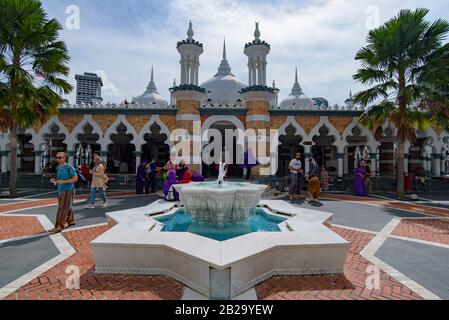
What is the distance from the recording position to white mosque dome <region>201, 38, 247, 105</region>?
22609 mm

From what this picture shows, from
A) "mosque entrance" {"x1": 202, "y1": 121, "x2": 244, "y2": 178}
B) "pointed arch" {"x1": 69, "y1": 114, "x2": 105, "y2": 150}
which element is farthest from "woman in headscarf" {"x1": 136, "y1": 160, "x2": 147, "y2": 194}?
"mosque entrance" {"x1": 202, "y1": 121, "x2": 244, "y2": 178}

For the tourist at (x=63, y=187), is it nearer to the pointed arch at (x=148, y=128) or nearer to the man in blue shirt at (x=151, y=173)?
the man in blue shirt at (x=151, y=173)

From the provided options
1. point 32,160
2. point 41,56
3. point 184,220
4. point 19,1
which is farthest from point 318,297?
point 32,160

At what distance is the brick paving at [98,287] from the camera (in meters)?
3.19

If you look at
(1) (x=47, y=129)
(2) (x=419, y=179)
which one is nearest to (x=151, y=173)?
(1) (x=47, y=129)

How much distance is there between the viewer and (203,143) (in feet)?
50.1

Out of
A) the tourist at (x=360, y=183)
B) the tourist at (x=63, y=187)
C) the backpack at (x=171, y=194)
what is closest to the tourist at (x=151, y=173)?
the backpack at (x=171, y=194)

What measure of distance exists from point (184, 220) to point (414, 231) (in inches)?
247

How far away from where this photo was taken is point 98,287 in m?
3.44

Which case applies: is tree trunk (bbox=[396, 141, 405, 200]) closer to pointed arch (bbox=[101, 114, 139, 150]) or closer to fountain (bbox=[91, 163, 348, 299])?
fountain (bbox=[91, 163, 348, 299])

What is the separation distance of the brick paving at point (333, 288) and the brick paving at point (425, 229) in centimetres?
312

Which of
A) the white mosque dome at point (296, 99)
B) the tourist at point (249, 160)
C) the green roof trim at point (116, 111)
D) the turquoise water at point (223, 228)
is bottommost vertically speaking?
the turquoise water at point (223, 228)

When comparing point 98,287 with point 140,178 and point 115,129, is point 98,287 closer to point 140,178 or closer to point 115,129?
point 140,178

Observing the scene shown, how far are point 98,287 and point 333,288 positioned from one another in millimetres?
3352
